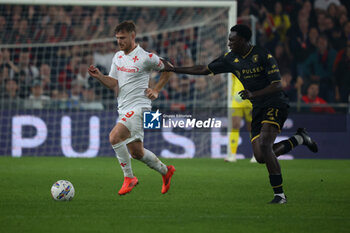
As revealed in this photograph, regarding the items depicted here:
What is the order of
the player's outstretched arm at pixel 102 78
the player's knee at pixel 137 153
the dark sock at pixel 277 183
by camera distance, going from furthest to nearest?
the player's knee at pixel 137 153 < the player's outstretched arm at pixel 102 78 < the dark sock at pixel 277 183

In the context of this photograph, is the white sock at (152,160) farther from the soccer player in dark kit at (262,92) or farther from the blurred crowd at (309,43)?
the blurred crowd at (309,43)

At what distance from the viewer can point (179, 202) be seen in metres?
7.09

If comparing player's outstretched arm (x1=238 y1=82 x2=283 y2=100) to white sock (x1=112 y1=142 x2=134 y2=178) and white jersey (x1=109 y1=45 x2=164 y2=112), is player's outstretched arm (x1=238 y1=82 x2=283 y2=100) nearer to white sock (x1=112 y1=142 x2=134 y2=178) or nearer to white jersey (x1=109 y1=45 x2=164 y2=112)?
white jersey (x1=109 y1=45 x2=164 y2=112)

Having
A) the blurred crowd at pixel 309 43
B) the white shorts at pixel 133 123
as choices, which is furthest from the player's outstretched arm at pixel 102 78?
the blurred crowd at pixel 309 43

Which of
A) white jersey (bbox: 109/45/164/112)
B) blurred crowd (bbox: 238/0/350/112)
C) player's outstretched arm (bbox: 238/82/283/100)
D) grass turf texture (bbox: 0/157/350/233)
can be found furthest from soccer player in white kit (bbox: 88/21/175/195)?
blurred crowd (bbox: 238/0/350/112)

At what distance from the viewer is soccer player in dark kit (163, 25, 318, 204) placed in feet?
22.7

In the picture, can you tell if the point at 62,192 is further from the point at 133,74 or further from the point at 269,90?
the point at 269,90

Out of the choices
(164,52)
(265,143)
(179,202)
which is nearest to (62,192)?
(179,202)

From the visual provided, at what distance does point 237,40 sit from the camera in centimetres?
709

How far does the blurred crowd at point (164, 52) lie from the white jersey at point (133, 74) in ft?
23.2

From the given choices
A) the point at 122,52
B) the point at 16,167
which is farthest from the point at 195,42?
the point at 122,52

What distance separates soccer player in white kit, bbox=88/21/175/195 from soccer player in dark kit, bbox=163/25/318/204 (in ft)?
3.57

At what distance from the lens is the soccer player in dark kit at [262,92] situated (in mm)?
6934

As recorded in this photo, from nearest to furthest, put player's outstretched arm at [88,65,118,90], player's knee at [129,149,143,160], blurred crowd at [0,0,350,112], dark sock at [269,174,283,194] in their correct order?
dark sock at [269,174,283,194]
player's outstretched arm at [88,65,118,90]
player's knee at [129,149,143,160]
blurred crowd at [0,0,350,112]
